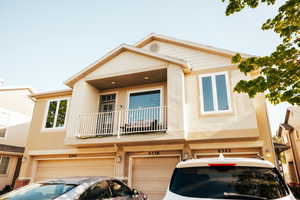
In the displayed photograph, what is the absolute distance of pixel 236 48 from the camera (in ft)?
33.3

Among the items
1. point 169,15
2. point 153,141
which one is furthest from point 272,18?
point 153,141

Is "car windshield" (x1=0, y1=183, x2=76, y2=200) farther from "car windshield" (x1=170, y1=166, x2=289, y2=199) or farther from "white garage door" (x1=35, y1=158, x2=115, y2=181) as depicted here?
"white garage door" (x1=35, y1=158, x2=115, y2=181)

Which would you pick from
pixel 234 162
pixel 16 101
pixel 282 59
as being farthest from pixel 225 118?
pixel 16 101

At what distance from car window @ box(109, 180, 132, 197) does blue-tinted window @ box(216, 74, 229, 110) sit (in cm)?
550

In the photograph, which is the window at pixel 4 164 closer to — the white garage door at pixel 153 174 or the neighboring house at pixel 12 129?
the neighboring house at pixel 12 129

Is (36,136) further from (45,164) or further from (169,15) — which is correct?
(169,15)

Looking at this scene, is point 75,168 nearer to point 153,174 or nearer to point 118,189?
point 153,174

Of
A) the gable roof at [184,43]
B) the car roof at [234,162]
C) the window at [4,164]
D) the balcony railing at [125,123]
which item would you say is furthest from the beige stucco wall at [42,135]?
the car roof at [234,162]

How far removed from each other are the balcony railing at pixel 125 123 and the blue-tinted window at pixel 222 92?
2.53m

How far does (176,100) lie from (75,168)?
6512mm

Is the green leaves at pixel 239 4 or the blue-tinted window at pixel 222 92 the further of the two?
the blue-tinted window at pixel 222 92

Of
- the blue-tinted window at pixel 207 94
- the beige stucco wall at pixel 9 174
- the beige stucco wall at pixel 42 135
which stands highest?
the blue-tinted window at pixel 207 94

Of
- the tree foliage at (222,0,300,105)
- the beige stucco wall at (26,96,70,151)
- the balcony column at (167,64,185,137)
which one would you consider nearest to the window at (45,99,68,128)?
the beige stucco wall at (26,96,70,151)

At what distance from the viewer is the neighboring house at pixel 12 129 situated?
1432 cm
